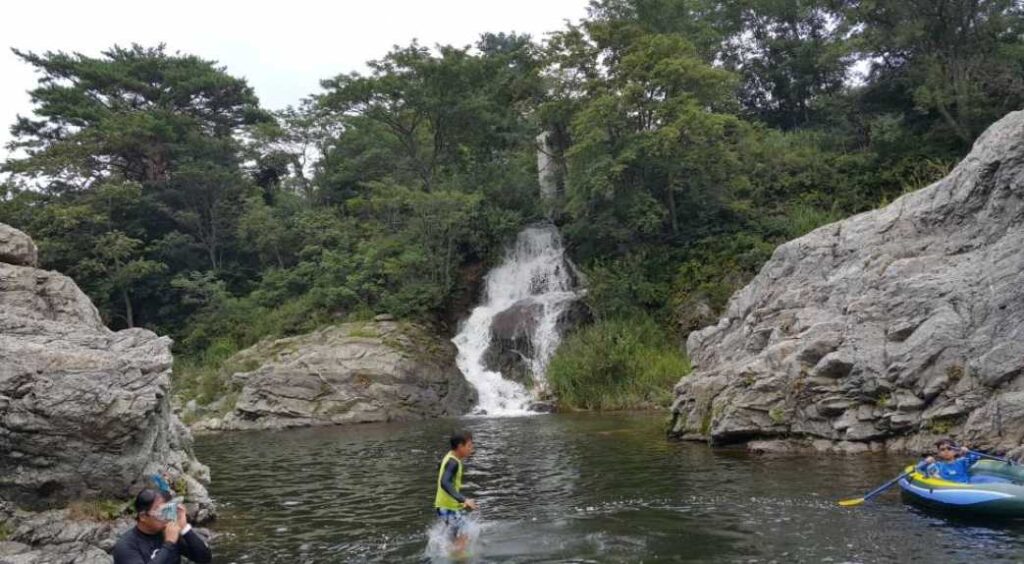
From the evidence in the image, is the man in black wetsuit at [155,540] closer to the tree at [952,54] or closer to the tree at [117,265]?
the tree at [952,54]

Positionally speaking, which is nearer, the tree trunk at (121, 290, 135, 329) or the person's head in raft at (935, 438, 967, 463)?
the person's head in raft at (935, 438, 967, 463)

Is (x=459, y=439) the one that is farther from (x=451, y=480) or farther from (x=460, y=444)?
(x=451, y=480)

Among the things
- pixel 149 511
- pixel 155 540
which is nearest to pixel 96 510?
pixel 155 540

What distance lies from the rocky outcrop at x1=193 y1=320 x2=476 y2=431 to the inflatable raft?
19.9m

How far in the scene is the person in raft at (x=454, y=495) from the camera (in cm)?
906

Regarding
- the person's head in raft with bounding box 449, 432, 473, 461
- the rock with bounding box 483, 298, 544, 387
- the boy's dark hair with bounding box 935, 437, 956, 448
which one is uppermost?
the rock with bounding box 483, 298, 544, 387

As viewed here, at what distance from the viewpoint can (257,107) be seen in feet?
161

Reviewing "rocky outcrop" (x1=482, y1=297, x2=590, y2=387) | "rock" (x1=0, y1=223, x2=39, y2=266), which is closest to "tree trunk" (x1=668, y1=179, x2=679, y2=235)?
"rocky outcrop" (x1=482, y1=297, x2=590, y2=387)

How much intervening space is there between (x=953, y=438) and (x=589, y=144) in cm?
1975

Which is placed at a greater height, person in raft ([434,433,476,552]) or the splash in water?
person in raft ([434,433,476,552])

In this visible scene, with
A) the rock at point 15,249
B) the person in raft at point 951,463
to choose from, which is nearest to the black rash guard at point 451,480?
the person in raft at point 951,463

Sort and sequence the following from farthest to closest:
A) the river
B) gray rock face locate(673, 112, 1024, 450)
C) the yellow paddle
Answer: gray rock face locate(673, 112, 1024, 450)
the yellow paddle
the river

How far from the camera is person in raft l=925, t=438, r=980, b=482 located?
10.3m

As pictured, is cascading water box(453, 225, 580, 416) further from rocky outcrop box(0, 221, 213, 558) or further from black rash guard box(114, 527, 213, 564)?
black rash guard box(114, 527, 213, 564)
